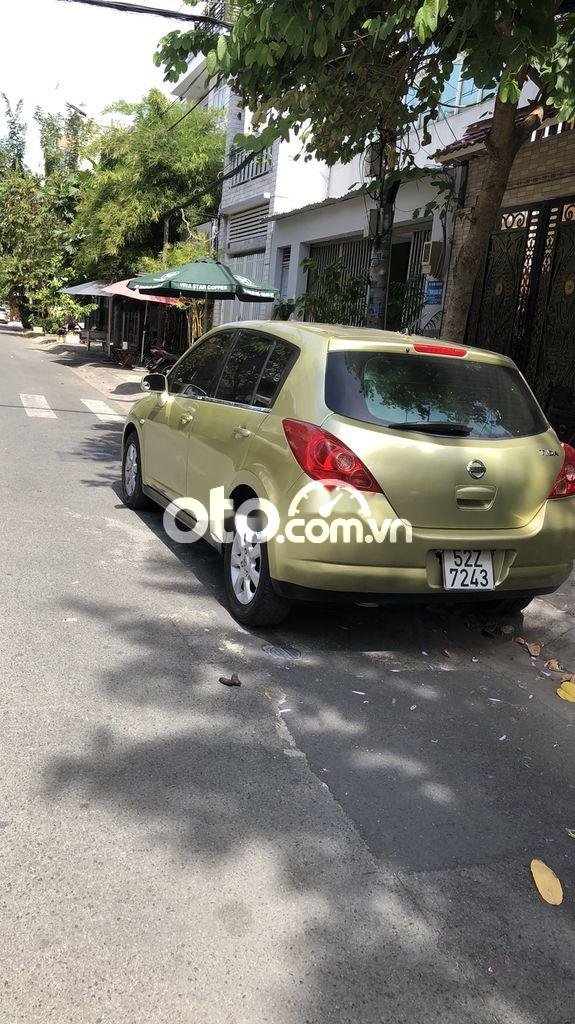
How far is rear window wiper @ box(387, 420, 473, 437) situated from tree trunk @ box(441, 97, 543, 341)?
366cm

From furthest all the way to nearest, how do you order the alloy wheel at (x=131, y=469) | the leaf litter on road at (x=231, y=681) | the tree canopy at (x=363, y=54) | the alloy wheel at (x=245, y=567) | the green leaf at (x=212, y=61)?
the alloy wheel at (x=131, y=469) < the green leaf at (x=212, y=61) < the tree canopy at (x=363, y=54) < the alloy wheel at (x=245, y=567) < the leaf litter on road at (x=231, y=681)

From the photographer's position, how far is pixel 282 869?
2.59m

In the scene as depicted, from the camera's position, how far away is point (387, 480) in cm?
398

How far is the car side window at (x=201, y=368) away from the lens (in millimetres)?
5578

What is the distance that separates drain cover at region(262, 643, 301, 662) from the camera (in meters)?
4.26

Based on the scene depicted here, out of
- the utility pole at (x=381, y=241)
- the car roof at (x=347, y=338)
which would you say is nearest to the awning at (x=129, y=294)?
the utility pole at (x=381, y=241)

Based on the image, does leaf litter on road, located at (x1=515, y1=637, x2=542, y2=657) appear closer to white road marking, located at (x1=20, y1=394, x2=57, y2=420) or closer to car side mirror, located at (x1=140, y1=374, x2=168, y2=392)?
car side mirror, located at (x1=140, y1=374, x2=168, y2=392)

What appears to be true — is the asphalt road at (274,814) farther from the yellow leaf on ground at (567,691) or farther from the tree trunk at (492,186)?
the tree trunk at (492,186)

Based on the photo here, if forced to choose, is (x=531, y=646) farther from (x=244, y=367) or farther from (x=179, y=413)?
(x=179, y=413)

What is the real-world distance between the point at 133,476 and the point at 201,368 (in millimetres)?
1668

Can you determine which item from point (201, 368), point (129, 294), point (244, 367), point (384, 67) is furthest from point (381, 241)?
point (129, 294)

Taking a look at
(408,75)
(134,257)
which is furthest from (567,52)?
(134,257)

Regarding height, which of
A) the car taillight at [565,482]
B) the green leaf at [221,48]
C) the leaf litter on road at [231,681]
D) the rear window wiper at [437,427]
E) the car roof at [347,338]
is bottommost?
the leaf litter on road at [231,681]

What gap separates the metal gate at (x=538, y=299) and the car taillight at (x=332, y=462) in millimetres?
6344
